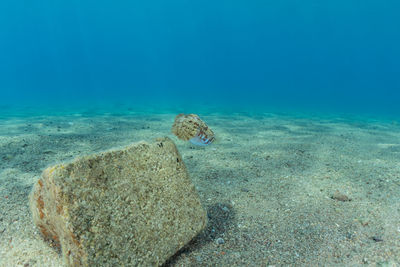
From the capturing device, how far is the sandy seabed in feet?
6.72

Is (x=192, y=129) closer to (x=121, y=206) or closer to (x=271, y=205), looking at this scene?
(x=271, y=205)

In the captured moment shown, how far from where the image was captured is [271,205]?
9.70ft

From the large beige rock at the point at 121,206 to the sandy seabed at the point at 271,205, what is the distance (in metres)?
0.34

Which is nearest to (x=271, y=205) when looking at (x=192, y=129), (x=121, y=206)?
(x=192, y=129)

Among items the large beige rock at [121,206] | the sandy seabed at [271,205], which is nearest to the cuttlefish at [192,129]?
the sandy seabed at [271,205]

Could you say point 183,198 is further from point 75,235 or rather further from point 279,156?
point 279,156

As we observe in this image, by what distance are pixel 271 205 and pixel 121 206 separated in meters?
2.06

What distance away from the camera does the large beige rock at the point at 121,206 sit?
1.46 meters

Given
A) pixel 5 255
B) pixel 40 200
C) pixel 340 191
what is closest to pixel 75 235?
pixel 40 200

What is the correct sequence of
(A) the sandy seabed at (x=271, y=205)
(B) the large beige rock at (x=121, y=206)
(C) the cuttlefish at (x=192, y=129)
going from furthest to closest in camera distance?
(C) the cuttlefish at (x=192, y=129) → (A) the sandy seabed at (x=271, y=205) → (B) the large beige rock at (x=121, y=206)

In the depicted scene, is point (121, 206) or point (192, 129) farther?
point (192, 129)

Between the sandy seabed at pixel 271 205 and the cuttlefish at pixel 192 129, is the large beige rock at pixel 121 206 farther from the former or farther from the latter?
the cuttlefish at pixel 192 129

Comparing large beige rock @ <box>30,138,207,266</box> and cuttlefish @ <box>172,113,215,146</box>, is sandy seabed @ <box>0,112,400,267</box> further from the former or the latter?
cuttlefish @ <box>172,113,215,146</box>

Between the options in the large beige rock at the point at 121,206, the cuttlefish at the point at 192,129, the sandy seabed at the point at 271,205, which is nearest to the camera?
the large beige rock at the point at 121,206
